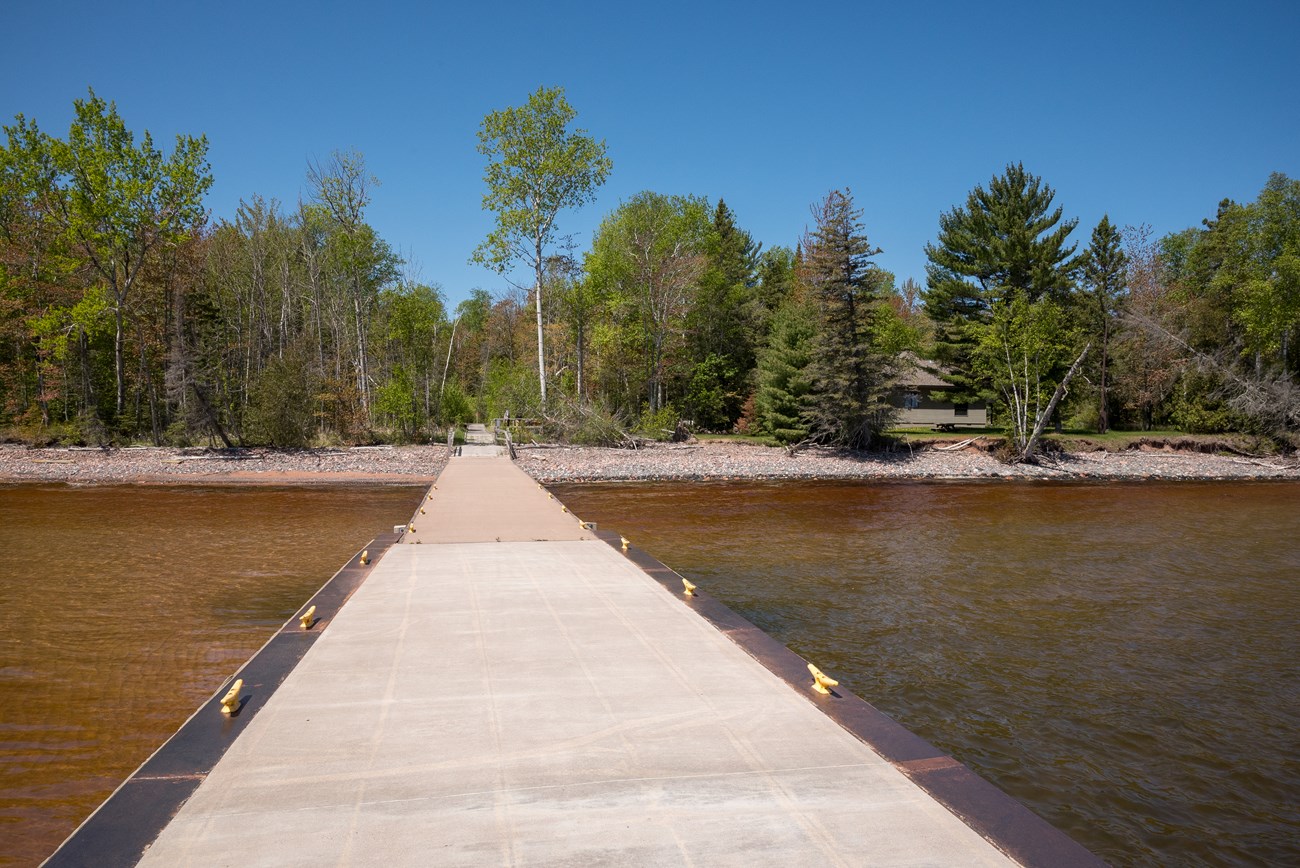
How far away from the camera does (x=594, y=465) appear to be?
24297mm

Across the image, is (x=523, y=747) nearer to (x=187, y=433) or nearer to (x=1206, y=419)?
(x=187, y=433)

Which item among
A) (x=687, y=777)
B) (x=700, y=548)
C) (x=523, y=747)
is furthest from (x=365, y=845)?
(x=700, y=548)

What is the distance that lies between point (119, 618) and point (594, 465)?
1688 centimetres

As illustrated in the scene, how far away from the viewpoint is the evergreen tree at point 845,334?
85.5 feet

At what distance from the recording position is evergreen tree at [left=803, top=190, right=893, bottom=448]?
2606 centimetres

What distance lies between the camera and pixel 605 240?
40.0 m

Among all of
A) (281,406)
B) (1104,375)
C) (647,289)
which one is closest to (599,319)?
(647,289)

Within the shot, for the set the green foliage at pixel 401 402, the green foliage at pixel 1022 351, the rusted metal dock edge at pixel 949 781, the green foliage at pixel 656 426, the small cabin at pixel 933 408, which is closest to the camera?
the rusted metal dock edge at pixel 949 781

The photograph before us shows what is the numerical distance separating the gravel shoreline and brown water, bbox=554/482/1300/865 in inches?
293

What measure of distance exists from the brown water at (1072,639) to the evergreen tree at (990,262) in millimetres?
19450

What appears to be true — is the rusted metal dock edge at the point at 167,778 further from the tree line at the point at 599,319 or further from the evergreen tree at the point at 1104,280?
the evergreen tree at the point at 1104,280

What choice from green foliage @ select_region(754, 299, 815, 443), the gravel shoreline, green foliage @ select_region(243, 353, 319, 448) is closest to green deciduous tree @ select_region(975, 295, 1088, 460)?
the gravel shoreline

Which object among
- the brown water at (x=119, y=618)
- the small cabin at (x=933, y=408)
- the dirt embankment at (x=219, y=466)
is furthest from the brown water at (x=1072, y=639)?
the small cabin at (x=933, y=408)

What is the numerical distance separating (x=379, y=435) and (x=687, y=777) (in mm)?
27001
